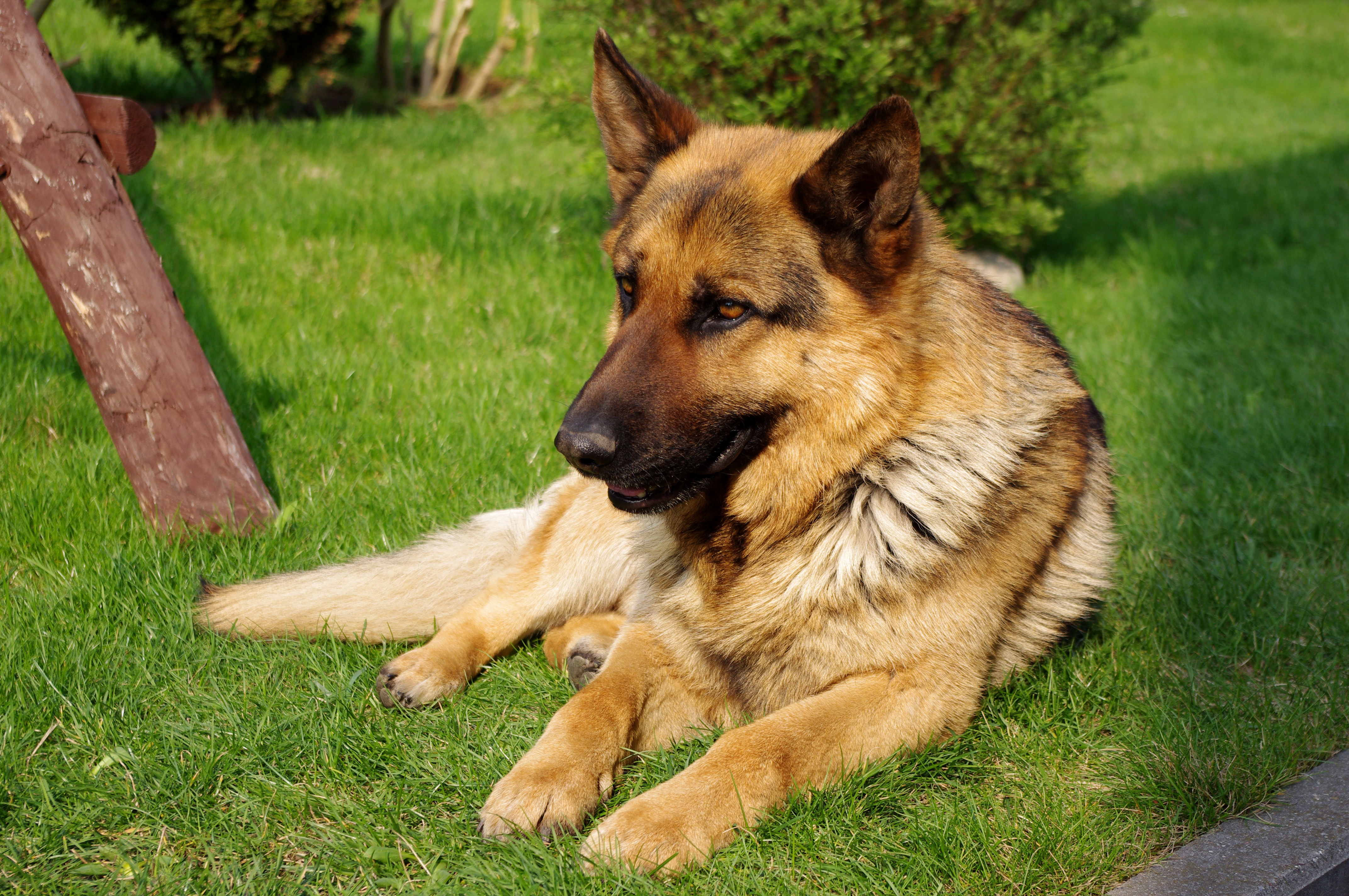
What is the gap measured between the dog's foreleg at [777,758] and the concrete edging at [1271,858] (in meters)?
0.61

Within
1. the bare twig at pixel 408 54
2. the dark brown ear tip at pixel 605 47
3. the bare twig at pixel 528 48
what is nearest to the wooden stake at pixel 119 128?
the dark brown ear tip at pixel 605 47

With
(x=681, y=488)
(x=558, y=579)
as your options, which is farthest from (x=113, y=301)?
(x=681, y=488)

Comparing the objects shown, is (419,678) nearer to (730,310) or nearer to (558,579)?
(558,579)

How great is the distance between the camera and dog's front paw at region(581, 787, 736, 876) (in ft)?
7.62

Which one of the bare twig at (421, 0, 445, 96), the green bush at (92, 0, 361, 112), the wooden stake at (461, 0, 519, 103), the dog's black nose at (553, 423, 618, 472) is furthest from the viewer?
the wooden stake at (461, 0, 519, 103)

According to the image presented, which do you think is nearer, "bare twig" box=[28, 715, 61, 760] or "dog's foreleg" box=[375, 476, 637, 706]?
"bare twig" box=[28, 715, 61, 760]

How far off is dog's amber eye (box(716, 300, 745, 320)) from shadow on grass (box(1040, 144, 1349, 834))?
1.65m

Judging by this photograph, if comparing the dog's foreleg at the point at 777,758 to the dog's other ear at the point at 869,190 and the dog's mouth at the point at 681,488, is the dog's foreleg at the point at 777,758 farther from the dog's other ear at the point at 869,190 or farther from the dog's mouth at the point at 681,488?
the dog's other ear at the point at 869,190

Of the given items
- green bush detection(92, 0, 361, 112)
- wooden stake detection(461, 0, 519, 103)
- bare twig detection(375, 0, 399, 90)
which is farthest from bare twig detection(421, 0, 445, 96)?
green bush detection(92, 0, 361, 112)

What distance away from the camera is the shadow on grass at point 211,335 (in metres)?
4.35

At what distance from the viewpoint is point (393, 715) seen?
296cm

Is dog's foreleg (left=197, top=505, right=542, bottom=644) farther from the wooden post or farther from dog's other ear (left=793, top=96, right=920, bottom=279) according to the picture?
dog's other ear (left=793, top=96, right=920, bottom=279)

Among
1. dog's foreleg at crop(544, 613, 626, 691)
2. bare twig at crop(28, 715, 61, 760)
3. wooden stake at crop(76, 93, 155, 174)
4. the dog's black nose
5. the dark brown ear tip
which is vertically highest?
the dark brown ear tip

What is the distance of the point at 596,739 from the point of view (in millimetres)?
2686
